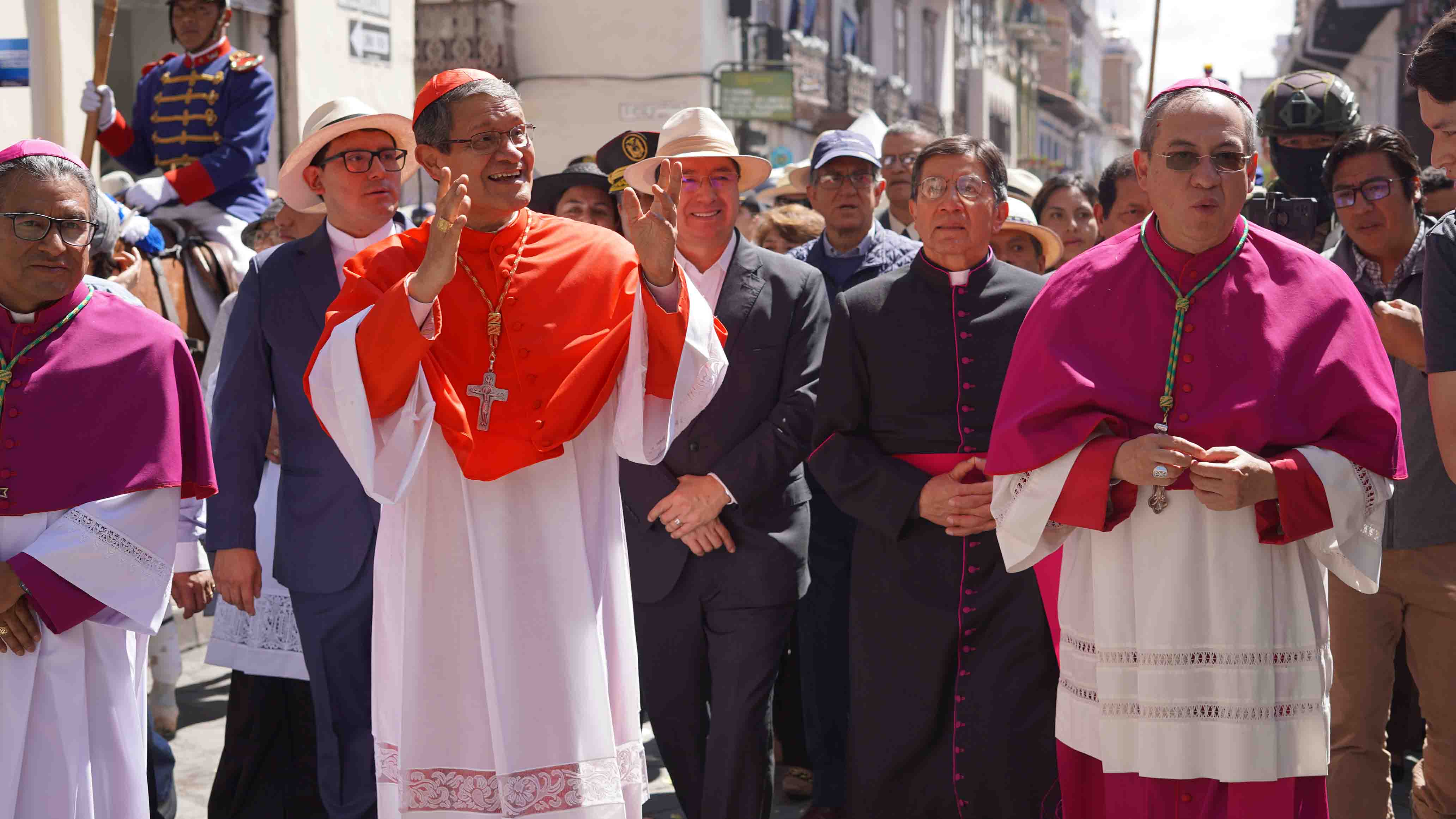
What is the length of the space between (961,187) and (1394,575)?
1897 mm

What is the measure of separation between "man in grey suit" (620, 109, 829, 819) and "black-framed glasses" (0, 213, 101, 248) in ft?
6.46

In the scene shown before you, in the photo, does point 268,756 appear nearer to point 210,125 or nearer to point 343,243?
point 343,243

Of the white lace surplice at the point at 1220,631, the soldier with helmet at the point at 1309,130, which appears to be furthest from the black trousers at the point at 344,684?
the soldier with helmet at the point at 1309,130

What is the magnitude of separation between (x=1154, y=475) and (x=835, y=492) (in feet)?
4.68

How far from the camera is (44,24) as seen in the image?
34.1ft

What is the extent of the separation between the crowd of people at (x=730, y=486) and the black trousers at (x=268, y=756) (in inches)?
1.0

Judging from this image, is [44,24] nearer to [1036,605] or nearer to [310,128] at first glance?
[310,128]

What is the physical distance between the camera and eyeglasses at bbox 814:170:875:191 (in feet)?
20.9

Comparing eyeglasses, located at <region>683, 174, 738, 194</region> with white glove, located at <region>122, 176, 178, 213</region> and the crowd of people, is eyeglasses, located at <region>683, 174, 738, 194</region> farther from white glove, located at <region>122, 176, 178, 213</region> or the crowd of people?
white glove, located at <region>122, 176, 178, 213</region>

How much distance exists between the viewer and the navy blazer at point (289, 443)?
468 cm

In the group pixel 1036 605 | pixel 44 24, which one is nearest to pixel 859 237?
pixel 1036 605

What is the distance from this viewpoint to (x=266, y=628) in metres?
5.49

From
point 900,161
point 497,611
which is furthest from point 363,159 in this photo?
point 900,161

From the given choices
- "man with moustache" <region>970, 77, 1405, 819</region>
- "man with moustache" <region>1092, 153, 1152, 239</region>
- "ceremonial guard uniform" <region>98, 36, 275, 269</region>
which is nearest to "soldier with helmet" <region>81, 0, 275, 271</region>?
"ceremonial guard uniform" <region>98, 36, 275, 269</region>
